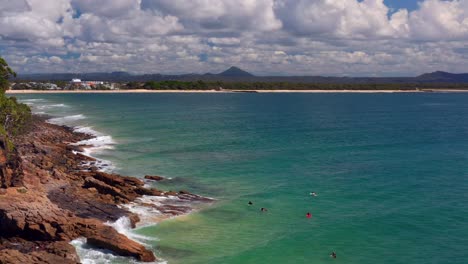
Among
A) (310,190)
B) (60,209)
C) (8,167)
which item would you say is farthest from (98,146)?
(60,209)

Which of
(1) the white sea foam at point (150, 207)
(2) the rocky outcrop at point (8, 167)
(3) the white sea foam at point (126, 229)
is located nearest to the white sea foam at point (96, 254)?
(3) the white sea foam at point (126, 229)

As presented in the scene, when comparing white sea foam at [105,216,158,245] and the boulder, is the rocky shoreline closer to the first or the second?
the boulder

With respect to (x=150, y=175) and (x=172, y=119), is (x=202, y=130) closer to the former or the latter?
(x=172, y=119)

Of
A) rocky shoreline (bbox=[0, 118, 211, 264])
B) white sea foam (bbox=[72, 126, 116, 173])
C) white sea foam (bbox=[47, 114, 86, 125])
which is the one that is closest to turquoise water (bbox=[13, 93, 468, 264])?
white sea foam (bbox=[72, 126, 116, 173])

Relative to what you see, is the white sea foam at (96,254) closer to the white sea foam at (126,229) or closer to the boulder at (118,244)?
the white sea foam at (126,229)

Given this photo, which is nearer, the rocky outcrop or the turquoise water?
the turquoise water
